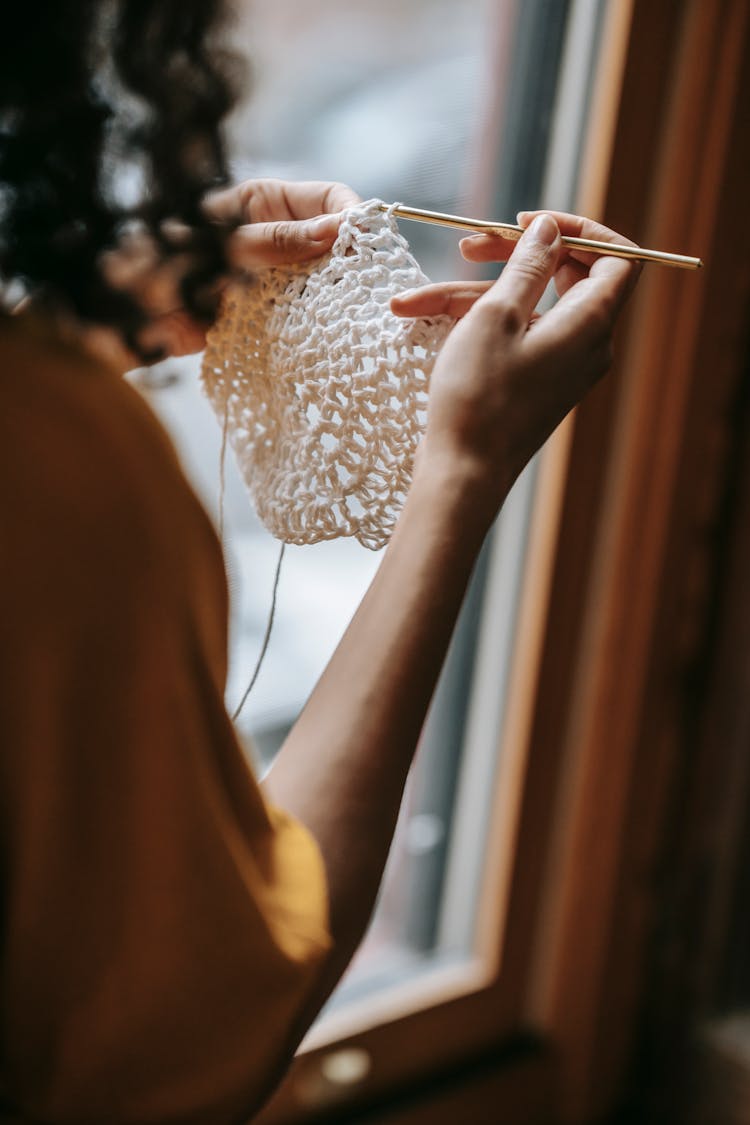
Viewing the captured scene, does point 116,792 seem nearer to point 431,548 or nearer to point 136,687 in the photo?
point 136,687

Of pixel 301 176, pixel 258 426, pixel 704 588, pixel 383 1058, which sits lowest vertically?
pixel 383 1058

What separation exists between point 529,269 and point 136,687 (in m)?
0.33

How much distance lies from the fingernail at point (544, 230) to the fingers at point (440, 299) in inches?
1.3

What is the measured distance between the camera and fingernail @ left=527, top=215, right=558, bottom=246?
1.98 ft

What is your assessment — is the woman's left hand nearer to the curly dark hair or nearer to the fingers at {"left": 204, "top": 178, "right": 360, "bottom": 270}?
the fingers at {"left": 204, "top": 178, "right": 360, "bottom": 270}

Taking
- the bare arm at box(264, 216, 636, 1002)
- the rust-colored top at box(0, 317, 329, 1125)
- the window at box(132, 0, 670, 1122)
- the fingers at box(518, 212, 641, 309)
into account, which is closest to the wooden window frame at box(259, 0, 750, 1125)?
the window at box(132, 0, 670, 1122)

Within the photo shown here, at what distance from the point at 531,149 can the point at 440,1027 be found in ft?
3.16

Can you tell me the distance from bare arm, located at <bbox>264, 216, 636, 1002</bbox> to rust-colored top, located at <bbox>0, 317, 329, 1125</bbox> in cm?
6

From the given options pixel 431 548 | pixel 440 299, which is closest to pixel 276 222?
pixel 440 299

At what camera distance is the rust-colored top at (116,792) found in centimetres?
36

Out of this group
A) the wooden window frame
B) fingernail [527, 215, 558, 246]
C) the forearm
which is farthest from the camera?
the wooden window frame

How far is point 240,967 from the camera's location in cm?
41

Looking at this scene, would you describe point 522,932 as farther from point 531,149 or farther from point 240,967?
point 240,967

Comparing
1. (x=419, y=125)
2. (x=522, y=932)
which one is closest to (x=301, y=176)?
(x=419, y=125)
